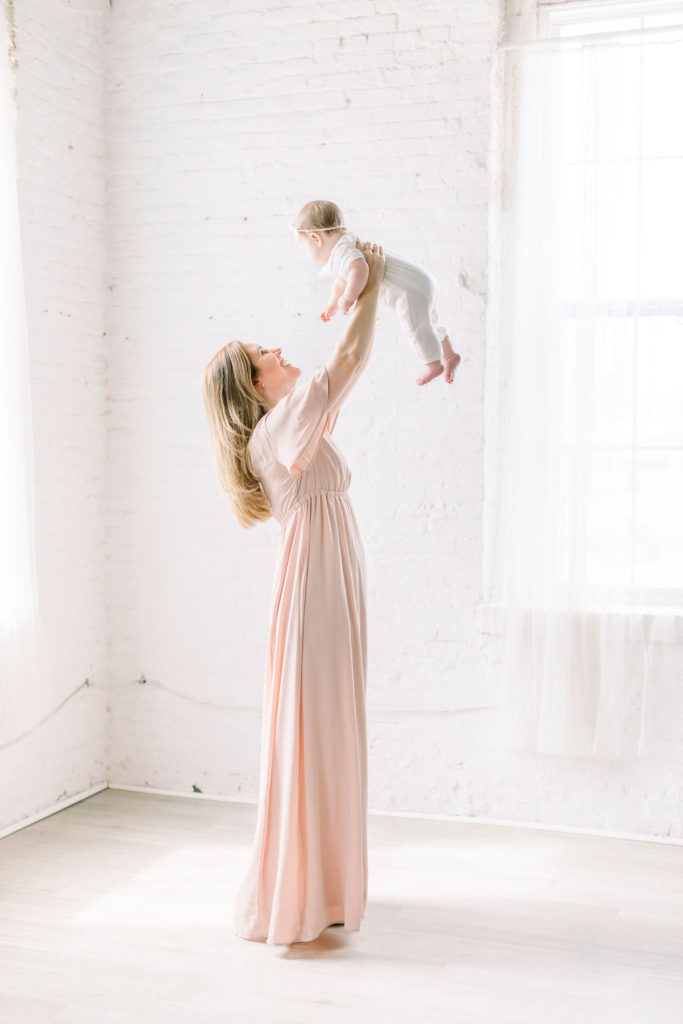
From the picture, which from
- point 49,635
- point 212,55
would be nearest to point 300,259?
point 212,55

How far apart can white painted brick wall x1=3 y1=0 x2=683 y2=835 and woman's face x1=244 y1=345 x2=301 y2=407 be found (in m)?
1.06

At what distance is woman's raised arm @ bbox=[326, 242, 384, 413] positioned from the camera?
2543 mm

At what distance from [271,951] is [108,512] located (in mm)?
1956

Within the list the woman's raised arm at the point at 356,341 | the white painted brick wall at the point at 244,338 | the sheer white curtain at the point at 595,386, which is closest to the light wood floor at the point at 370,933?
the white painted brick wall at the point at 244,338

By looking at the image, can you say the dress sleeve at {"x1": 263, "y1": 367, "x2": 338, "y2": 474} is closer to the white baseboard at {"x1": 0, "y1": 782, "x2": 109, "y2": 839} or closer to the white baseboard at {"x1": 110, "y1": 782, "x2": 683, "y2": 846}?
the white baseboard at {"x1": 110, "y1": 782, "x2": 683, "y2": 846}

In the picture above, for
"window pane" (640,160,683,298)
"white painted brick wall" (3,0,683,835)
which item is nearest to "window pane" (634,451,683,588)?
"white painted brick wall" (3,0,683,835)

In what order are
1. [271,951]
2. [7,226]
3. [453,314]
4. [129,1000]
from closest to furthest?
[129,1000] < [271,951] < [7,226] < [453,314]

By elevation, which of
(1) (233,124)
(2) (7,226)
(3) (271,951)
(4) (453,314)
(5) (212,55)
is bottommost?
(3) (271,951)

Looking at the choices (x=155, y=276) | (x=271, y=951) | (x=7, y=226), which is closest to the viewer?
(x=271, y=951)

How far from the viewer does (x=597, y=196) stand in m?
3.43

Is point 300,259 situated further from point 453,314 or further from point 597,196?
point 597,196

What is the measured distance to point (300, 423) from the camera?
99.8 inches

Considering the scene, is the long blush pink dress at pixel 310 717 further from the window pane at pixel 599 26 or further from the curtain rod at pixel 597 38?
the window pane at pixel 599 26

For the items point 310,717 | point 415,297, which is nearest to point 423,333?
point 415,297
